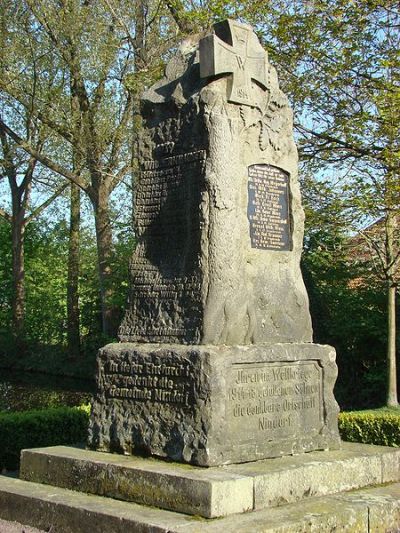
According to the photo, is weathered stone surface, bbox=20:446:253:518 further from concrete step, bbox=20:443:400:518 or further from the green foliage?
the green foliage

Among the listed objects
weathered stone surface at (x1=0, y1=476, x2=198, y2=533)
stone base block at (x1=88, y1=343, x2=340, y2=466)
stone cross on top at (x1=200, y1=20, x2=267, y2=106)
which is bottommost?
weathered stone surface at (x1=0, y1=476, x2=198, y2=533)

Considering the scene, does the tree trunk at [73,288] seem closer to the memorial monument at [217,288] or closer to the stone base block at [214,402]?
the memorial monument at [217,288]

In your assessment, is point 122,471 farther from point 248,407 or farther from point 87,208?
point 87,208

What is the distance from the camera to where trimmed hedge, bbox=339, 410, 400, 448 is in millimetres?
10292

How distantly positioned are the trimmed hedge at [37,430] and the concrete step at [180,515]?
154 inches

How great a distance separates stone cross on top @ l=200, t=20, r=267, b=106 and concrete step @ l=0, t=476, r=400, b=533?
10.7 feet

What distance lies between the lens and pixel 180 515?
16.5 ft

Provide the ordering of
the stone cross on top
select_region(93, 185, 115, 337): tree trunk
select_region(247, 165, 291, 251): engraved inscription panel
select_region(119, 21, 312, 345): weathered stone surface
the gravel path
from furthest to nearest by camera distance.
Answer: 1. select_region(93, 185, 115, 337): tree trunk
2. select_region(247, 165, 291, 251): engraved inscription panel
3. the stone cross on top
4. select_region(119, 21, 312, 345): weathered stone surface
5. the gravel path

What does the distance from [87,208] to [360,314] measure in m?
12.5

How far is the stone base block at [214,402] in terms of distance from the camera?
18.5 ft

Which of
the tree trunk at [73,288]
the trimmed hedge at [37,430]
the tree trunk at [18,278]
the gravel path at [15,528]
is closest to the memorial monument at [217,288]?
the gravel path at [15,528]

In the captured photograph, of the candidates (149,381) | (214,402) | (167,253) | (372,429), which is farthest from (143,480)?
(372,429)

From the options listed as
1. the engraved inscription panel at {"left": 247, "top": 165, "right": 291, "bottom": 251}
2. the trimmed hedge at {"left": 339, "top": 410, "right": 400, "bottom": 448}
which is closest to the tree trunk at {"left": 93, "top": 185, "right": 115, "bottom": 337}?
the trimmed hedge at {"left": 339, "top": 410, "right": 400, "bottom": 448}

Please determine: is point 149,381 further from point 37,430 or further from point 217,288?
point 37,430
